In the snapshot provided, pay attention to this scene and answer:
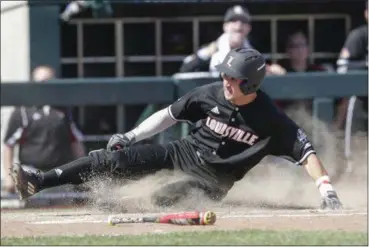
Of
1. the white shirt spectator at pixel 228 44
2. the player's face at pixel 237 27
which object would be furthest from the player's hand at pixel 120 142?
the player's face at pixel 237 27

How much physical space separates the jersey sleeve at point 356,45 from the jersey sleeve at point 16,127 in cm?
355

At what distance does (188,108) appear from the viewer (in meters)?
9.62

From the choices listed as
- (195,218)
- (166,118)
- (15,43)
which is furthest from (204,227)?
(15,43)

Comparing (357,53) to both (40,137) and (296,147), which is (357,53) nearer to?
(296,147)

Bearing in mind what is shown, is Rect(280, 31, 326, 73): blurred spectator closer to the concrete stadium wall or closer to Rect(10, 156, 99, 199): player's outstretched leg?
the concrete stadium wall

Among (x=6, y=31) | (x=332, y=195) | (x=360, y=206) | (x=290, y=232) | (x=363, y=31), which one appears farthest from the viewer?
(x=6, y=31)

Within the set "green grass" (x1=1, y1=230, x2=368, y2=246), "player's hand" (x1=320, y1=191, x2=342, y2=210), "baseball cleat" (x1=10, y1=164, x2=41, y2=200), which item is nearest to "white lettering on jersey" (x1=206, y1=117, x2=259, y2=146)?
"player's hand" (x1=320, y1=191, x2=342, y2=210)

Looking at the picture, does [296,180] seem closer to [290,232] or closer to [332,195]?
[332,195]

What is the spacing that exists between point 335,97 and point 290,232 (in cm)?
403

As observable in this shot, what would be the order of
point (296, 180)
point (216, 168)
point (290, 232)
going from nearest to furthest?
point (290, 232) < point (216, 168) < point (296, 180)

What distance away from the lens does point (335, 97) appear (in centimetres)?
1218

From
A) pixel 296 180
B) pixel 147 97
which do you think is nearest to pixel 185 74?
pixel 147 97

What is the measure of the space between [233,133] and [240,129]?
7cm

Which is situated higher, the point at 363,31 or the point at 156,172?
the point at 363,31
